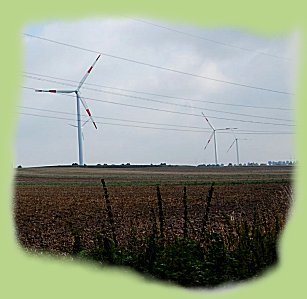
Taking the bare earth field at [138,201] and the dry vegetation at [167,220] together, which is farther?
the bare earth field at [138,201]

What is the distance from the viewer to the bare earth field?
450cm

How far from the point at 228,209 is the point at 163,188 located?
2.43 feet

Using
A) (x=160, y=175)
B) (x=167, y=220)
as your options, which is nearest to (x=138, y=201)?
(x=167, y=220)

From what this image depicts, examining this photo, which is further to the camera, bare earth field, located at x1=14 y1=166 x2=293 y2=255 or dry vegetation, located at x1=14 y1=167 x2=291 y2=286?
bare earth field, located at x1=14 y1=166 x2=293 y2=255

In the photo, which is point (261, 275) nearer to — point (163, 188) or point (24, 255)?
point (24, 255)

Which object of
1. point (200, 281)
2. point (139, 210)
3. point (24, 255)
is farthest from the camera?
point (139, 210)

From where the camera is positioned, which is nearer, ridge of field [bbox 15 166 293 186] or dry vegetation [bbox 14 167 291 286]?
dry vegetation [bbox 14 167 291 286]

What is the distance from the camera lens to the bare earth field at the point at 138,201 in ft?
14.8

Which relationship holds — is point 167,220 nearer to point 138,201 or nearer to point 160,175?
point 160,175

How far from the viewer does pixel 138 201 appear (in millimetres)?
6363

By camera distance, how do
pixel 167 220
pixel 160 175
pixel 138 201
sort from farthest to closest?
pixel 138 201 → pixel 167 220 → pixel 160 175

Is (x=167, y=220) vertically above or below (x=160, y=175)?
below

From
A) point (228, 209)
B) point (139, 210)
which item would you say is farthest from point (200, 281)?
point (139, 210)

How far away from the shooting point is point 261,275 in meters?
3.64
